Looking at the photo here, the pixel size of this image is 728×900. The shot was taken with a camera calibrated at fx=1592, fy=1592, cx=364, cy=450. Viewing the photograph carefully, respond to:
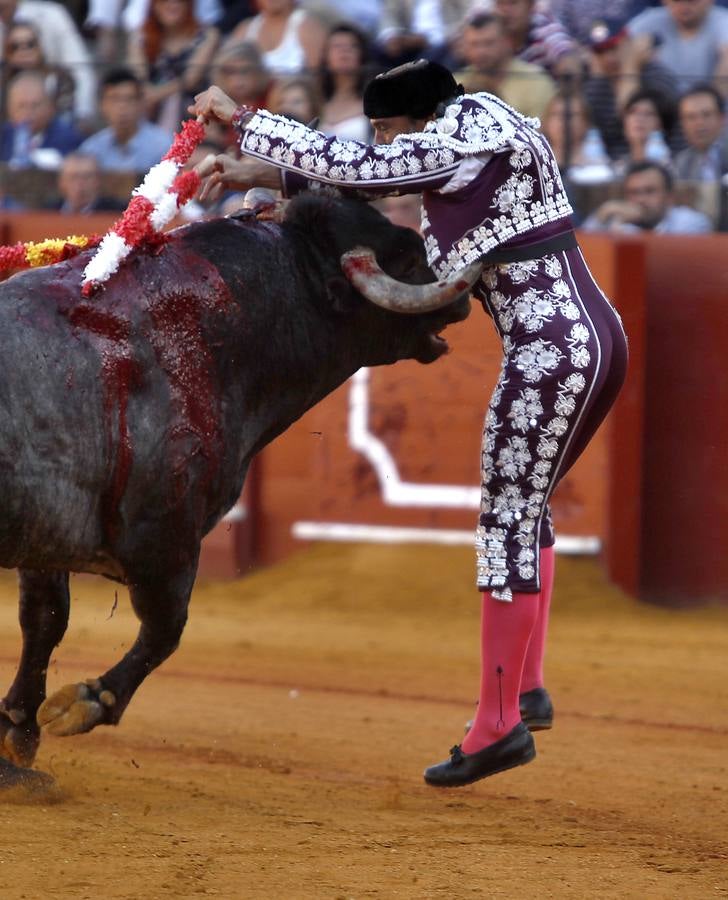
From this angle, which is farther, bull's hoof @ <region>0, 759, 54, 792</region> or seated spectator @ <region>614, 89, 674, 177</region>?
seated spectator @ <region>614, 89, 674, 177</region>

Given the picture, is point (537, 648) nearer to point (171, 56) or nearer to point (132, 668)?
point (132, 668)

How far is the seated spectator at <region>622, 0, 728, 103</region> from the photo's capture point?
25.6 feet

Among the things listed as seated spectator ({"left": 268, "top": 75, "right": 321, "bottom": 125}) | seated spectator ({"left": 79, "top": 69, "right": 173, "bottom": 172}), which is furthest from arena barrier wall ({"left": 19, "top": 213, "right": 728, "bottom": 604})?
seated spectator ({"left": 79, "top": 69, "right": 173, "bottom": 172})

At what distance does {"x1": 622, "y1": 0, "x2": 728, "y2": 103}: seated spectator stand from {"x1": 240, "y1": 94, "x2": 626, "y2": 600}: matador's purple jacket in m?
4.21

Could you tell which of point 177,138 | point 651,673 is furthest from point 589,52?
point 177,138

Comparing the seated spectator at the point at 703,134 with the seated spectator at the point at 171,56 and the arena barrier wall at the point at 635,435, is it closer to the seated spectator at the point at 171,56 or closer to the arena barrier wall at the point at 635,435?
the arena barrier wall at the point at 635,435

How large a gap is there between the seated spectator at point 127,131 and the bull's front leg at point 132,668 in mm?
5251

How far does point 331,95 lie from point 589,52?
1.35m

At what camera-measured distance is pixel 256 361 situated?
392cm

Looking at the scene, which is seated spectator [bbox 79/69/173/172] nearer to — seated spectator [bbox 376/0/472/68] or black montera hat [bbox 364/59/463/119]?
seated spectator [bbox 376/0/472/68]

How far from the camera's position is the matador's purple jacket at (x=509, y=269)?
3.66 meters

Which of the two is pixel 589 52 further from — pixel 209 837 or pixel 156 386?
pixel 209 837

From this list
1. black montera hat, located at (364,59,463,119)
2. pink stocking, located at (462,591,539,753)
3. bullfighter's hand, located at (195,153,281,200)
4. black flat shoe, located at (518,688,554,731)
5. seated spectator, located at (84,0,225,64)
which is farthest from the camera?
seated spectator, located at (84,0,225,64)

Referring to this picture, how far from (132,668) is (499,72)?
4777mm
